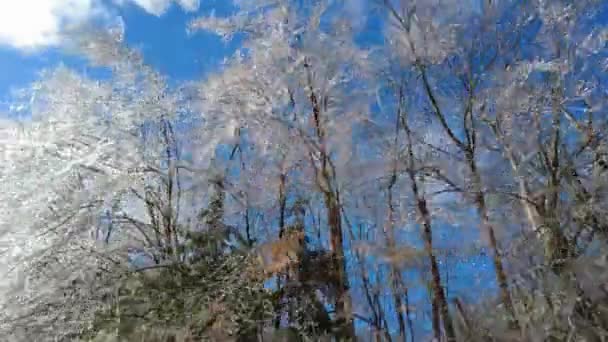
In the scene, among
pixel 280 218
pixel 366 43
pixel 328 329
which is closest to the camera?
pixel 328 329

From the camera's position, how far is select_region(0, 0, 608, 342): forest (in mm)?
6266

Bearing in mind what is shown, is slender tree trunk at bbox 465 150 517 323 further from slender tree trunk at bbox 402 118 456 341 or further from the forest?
slender tree trunk at bbox 402 118 456 341

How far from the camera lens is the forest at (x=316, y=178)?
627cm

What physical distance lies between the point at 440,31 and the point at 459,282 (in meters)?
2.88

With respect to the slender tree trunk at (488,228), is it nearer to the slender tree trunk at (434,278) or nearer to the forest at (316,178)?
the forest at (316,178)

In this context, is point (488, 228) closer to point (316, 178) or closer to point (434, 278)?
point (434, 278)

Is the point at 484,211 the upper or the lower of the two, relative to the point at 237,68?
lower

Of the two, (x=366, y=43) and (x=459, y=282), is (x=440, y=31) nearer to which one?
(x=366, y=43)

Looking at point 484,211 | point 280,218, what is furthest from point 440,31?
point 280,218

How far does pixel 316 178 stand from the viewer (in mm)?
6781

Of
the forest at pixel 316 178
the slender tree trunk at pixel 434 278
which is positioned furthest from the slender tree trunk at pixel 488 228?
the slender tree trunk at pixel 434 278

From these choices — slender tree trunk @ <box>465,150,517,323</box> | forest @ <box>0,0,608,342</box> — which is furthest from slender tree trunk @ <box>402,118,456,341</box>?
slender tree trunk @ <box>465,150,517,323</box>

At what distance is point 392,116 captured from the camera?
7.21 m

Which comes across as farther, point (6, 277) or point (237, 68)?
point (237, 68)
